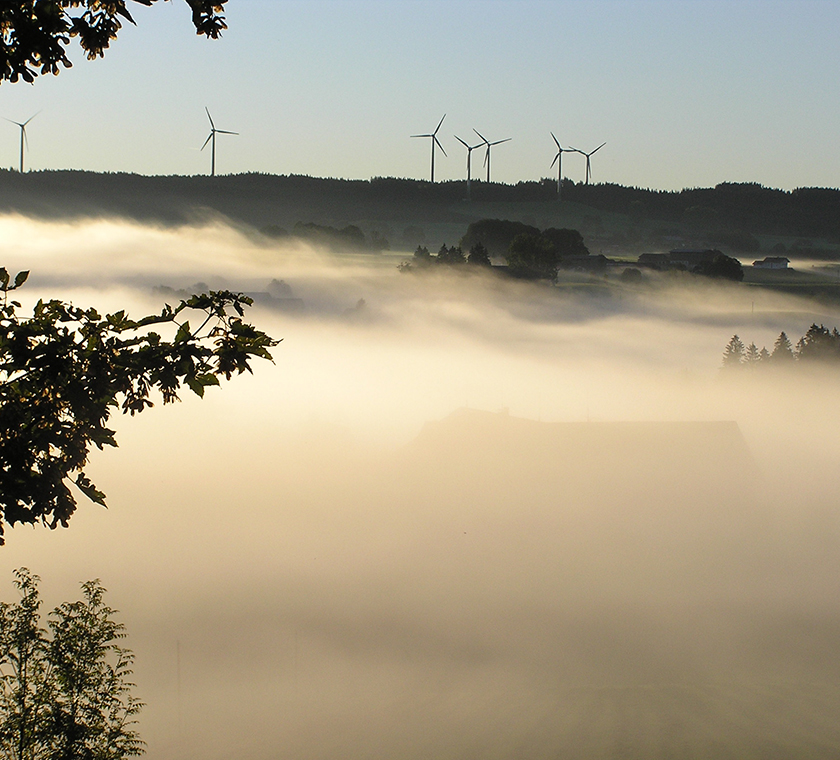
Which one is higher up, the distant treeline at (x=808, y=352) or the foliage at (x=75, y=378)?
the foliage at (x=75, y=378)

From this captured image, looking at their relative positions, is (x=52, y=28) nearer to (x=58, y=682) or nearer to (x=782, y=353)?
(x=58, y=682)

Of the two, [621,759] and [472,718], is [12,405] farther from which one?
[472,718]

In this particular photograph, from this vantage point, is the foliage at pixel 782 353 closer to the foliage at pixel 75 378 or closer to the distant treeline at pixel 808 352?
the distant treeline at pixel 808 352

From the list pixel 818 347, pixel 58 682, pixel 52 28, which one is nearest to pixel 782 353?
pixel 818 347

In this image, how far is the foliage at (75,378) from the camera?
10.7 m

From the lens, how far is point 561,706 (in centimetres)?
13175

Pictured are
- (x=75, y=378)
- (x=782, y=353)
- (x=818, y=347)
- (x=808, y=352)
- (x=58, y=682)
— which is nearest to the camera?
(x=75, y=378)

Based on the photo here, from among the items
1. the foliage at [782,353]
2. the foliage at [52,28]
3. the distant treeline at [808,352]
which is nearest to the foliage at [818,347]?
the distant treeline at [808,352]

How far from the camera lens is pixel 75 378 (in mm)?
10906

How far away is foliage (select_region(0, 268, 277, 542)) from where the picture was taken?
10.7 meters

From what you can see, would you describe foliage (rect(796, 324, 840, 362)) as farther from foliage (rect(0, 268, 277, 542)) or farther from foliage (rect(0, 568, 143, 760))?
foliage (rect(0, 268, 277, 542))

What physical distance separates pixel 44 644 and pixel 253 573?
166 m

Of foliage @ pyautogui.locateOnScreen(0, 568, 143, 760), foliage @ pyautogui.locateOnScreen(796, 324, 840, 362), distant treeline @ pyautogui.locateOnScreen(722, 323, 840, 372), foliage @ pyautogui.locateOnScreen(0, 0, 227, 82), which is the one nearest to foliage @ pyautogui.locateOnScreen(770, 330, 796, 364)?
distant treeline @ pyautogui.locateOnScreen(722, 323, 840, 372)

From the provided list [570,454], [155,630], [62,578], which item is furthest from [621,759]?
[62,578]
